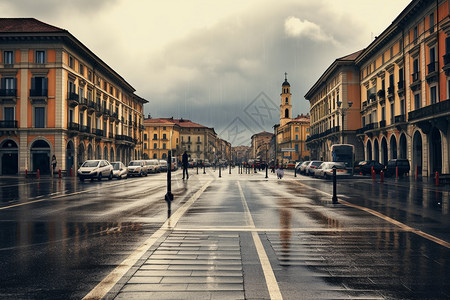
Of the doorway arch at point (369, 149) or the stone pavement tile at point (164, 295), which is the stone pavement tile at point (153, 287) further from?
the doorway arch at point (369, 149)

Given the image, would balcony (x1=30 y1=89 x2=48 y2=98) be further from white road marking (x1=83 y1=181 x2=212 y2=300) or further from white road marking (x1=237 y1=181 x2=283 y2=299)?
white road marking (x1=237 y1=181 x2=283 y2=299)

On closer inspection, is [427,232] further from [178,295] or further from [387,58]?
[387,58]

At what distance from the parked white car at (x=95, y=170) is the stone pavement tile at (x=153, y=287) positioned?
2523 centimetres

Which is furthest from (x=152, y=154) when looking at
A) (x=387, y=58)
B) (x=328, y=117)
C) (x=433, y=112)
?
(x=433, y=112)

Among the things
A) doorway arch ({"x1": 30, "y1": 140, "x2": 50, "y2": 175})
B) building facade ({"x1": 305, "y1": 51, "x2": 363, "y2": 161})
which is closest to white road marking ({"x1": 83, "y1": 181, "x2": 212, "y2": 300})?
doorway arch ({"x1": 30, "y1": 140, "x2": 50, "y2": 175})

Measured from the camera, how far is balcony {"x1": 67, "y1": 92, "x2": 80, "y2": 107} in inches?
1725

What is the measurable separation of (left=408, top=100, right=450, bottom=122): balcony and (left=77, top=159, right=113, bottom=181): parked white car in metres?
25.9

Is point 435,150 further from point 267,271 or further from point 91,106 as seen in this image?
point 91,106

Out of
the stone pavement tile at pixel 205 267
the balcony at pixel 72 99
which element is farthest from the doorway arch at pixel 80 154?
the stone pavement tile at pixel 205 267

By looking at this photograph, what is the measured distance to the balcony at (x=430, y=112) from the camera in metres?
29.6

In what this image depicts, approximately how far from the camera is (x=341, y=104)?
5838cm

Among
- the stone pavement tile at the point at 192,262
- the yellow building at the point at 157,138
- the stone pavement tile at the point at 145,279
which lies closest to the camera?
the stone pavement tile at the point at 145,279

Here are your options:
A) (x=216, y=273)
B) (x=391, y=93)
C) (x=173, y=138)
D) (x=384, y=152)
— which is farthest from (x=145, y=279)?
(x=173, y=138)

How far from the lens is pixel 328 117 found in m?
68.8
